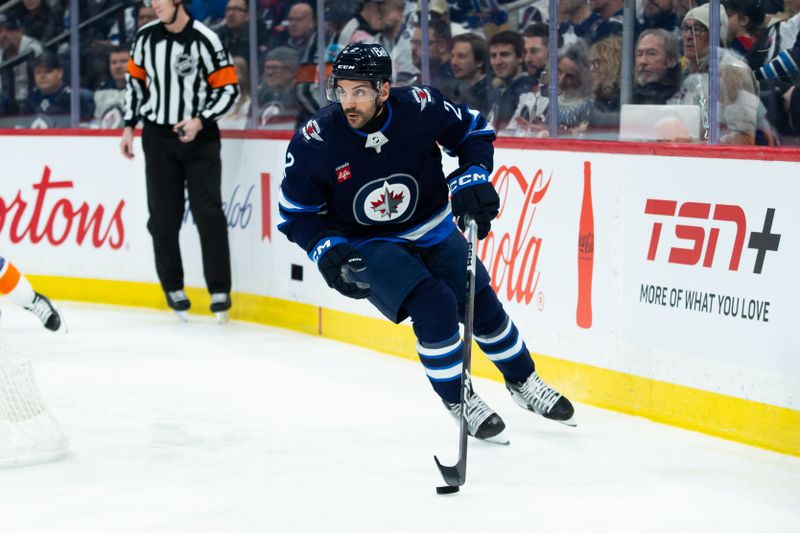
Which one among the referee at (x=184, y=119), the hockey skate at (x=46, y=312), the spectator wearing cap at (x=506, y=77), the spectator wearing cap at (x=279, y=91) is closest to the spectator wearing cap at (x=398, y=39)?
the spectator wearing cap at (x=506, y=77)

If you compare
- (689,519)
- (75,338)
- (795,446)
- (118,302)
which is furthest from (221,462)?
(118,302)

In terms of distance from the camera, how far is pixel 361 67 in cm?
347

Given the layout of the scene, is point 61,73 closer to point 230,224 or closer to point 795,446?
point 230,224

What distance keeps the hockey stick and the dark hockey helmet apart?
17.9 inches

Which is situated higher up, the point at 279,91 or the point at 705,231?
the point at 279,91

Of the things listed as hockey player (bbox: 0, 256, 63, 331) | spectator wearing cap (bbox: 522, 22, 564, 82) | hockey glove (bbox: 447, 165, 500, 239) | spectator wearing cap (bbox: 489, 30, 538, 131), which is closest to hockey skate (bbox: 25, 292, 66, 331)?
hockey player (bbox: 0, 256, 63, 331)

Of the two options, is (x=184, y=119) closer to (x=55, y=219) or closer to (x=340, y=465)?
(x=55, y=219)

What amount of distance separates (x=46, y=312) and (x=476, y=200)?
268cm

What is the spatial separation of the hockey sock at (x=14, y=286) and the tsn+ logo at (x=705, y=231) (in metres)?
2.65

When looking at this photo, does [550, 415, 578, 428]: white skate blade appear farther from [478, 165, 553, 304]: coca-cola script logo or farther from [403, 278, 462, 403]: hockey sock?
[478, 165, 553, 304]: coca-cola script logo

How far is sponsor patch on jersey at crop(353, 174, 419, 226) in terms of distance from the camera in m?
3.69

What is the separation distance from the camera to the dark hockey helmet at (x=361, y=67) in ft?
11.4

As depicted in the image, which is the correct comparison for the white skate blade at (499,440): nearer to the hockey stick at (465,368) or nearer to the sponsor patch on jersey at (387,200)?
the hockey stick at (465,368)

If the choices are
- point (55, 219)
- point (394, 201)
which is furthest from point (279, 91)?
Result: point (394, 201)
